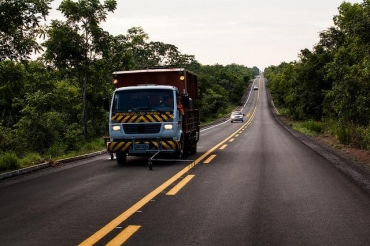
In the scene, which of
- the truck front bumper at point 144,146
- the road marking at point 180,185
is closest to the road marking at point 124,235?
the road marking at point 180,185

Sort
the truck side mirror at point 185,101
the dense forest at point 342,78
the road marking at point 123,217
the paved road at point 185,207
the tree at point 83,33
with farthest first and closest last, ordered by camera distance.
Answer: the tree at point 83,33
the dense forest at point 342,78
the truck side mirror at point 185,101
the paved road at point 185,207
the road marking at point 123,217

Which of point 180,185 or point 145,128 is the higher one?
point 145,128

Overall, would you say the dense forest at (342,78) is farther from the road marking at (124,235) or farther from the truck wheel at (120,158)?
the road marking at (124,235)

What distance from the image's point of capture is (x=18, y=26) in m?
10.3

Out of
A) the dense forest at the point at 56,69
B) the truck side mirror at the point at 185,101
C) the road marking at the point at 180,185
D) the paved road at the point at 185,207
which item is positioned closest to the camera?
the paved road at the point at 185,207

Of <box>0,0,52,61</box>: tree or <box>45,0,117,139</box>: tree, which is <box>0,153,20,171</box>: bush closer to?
<box>0,0,52,61</box>: tree

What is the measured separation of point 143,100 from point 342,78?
15976mm

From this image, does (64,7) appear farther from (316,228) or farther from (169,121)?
(316,228)

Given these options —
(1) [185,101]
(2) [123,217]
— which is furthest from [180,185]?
(1) [185,101]

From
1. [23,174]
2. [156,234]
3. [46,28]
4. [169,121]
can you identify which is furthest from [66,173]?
[156,234]

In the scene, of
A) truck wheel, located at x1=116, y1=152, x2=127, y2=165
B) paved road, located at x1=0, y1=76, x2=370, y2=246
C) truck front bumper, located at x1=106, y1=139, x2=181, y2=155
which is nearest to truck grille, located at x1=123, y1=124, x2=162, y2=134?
truck front bumper, located at x1=106, y1=139, x2=181, y2=155

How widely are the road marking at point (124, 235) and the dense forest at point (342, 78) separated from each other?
430 inches

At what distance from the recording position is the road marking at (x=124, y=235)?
473 cm

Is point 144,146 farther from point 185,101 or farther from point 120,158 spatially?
point 185,101
